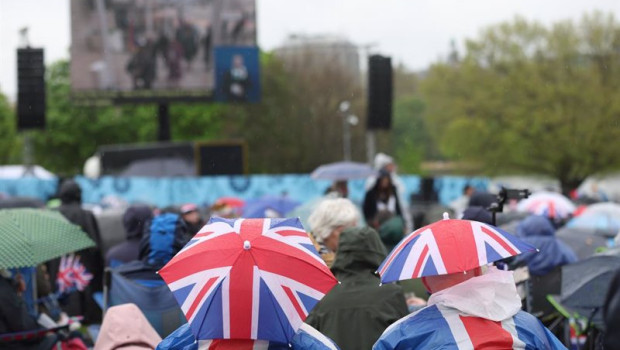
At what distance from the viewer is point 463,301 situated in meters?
3.68

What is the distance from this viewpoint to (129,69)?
28.5 meters

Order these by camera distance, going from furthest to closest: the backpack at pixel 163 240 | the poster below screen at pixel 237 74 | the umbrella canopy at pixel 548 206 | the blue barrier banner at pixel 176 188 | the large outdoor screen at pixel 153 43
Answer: the poster below screen at pixel 237 74 → the large outdoor screen at pixel 153 43 → the blue barrier banner at pixel 176 188 → the umbrella canopy at pixel 548 206 → the backpack at pixel 163 240

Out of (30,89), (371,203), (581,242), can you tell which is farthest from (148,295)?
(30,89)

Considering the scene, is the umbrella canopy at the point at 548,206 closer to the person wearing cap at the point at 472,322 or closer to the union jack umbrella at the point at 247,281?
the person wearing cap at the point at 472,322

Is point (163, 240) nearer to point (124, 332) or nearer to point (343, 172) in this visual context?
point (124, 332)

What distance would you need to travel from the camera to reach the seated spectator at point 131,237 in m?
7.77

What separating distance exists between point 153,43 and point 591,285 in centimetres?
2406

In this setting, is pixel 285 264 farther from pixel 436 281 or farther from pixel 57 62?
pixel 57 62

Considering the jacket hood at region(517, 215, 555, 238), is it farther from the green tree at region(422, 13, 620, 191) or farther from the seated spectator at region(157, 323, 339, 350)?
the green tree at region(422, 13, 620, 191)

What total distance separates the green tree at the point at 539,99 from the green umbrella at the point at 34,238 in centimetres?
4891

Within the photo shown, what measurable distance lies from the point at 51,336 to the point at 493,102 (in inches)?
2017

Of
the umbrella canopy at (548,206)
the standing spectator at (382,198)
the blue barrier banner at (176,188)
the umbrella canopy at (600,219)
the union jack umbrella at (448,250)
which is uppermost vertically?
the union jack umbrella at (448,250)

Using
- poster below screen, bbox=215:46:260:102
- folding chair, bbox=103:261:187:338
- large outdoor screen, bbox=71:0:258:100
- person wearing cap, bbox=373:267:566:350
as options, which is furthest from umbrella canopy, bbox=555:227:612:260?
large outdoor screen, bbox=71:0:258:100

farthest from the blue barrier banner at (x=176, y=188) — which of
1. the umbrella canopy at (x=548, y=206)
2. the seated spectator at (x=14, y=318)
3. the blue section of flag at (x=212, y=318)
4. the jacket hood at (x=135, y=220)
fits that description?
the blue section of flag at (x=212, y=318)
